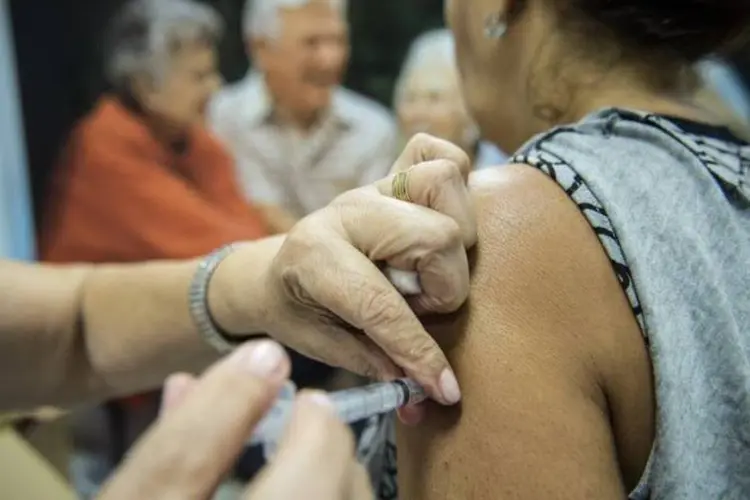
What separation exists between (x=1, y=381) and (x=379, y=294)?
0.61 meters

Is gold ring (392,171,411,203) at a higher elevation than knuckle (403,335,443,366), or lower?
higher

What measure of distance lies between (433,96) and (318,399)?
1531mm

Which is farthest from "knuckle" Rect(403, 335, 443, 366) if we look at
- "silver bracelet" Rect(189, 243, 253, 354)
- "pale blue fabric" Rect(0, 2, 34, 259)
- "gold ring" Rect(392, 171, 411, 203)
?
"pale blue fabric" Rect(0, 2, 34, 259)

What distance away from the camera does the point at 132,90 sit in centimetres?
190

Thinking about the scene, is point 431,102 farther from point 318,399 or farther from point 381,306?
point 318,399

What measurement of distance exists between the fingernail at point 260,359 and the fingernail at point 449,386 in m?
0.21

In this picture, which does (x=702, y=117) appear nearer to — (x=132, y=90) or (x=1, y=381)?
(x=1, y=381)

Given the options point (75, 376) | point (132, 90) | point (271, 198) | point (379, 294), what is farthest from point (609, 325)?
point (132, 90)

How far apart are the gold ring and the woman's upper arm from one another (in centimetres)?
7

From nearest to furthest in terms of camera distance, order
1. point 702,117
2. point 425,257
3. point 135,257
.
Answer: point 425,257, point 702,117, point 135,257

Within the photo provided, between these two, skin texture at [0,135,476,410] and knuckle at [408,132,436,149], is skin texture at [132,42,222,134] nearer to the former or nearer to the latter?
skin texture at [0,135,476,410]

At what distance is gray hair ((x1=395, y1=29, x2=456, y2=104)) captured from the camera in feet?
6.48

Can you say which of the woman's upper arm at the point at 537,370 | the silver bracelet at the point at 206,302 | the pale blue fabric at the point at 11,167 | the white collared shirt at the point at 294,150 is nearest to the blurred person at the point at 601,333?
the woman's upper arm at the point at 537,370

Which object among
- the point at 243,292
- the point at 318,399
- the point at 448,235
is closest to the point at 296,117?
the point at 243,292
